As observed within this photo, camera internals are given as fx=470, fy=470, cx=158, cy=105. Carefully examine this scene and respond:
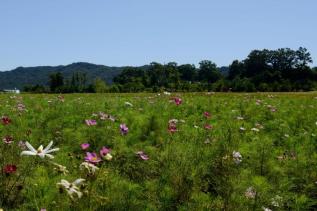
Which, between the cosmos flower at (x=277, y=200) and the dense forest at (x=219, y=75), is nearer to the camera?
the cosmos flower at (x=277, y=200)

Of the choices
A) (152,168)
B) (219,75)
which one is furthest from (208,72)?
(152,168)

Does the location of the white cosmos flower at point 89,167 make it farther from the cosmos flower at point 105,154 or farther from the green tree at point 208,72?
the green tree at point 208,72

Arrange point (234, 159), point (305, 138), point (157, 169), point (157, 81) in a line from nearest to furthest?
point (234, 159), point (157, 169), point (305, 138), point (157, 81)

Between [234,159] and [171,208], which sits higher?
[234,159]

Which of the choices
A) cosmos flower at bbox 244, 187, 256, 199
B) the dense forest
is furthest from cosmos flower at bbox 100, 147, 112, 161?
the dense forest

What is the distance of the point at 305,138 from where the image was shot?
6410 millimetres

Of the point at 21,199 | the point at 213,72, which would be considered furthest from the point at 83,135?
the point at 213,72

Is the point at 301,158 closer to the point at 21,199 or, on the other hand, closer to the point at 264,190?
the point at 264,190

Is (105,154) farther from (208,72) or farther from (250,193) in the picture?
(208,72)

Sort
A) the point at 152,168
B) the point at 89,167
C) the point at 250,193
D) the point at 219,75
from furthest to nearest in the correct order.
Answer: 1. the point at 219,75
2. the point at 152,168
3. the point at 250,193
4. the point at 89,167

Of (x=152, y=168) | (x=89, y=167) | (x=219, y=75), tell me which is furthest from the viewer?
(x=219, y=75)

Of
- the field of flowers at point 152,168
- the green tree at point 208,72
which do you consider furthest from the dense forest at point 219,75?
the field of flowers at point 152,168

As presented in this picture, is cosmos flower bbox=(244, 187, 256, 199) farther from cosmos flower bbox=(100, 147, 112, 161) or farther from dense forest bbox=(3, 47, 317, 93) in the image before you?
dense forest bbox=(3, 47, 317, 93)

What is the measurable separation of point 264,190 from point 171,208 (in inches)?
29.1
